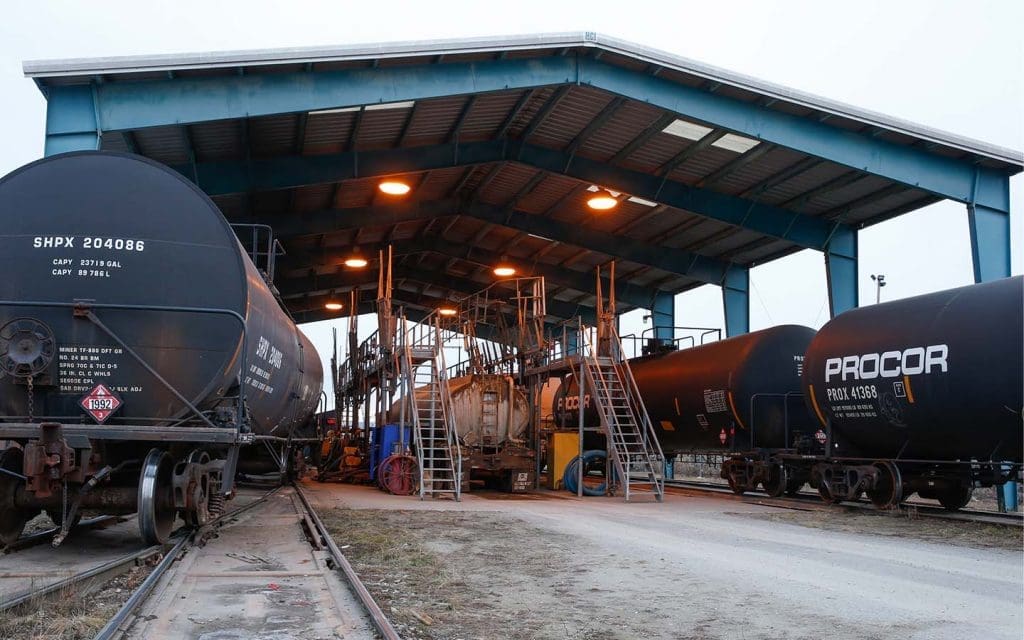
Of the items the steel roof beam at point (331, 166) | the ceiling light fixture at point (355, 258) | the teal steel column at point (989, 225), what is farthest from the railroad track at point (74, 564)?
the ceiling light fixture at point (355, 258)

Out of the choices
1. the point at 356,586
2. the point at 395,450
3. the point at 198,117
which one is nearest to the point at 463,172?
the point at 395,450

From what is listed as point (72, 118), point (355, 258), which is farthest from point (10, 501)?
point (355, 258)

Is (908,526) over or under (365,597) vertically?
under

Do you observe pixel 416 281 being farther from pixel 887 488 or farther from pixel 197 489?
pixel 197 489

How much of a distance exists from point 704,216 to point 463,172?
6.94 metres

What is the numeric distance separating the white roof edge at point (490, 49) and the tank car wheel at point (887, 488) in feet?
25.0

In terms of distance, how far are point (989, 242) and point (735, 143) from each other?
19.6 feet

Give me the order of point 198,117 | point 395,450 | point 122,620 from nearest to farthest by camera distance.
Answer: point 122,620 < point 198,117 < point 395,450

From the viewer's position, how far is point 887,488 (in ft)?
50.7

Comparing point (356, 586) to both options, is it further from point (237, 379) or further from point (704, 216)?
point (704, 216)

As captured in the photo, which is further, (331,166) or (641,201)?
(641,201)

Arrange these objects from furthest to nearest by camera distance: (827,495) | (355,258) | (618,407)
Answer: (355,258), (618,407), (827,495)

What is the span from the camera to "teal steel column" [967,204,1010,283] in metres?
18.1

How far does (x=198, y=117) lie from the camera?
15328 mm
